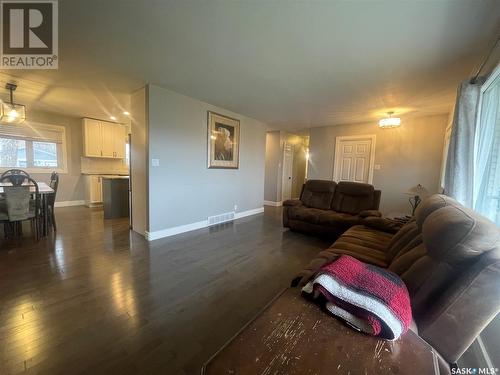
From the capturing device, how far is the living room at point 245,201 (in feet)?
2.80

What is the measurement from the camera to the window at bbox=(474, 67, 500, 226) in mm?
1811

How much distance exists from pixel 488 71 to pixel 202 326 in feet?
12.0

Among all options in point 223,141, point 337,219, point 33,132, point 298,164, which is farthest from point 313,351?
point 298,164

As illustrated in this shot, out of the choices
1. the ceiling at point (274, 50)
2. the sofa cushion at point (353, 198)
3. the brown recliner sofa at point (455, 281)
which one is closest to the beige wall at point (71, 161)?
the ceiling at point (274, 50)

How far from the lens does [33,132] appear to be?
483 centimetres

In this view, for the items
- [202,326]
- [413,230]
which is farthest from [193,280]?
[413,230]

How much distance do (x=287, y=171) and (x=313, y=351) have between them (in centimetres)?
636

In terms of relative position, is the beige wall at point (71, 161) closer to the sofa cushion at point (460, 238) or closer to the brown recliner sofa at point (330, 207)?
the brown recliner sofa at point (330, 207)

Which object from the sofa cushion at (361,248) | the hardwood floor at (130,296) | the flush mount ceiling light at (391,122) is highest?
the flush mount ceiling light at (391,122)

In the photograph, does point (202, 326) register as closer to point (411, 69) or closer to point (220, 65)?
point (220, 65)

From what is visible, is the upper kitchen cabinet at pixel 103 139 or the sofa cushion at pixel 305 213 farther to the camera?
the upper kitchen cabinet at pixel 103 139

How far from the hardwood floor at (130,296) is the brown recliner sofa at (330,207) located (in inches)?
12.5

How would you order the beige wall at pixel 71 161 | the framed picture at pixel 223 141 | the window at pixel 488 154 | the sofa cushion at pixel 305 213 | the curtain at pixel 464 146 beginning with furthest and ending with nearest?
the beige wall at pixel 71 161, the framed picture at pixel 223 141, the sofa cushion at pixel 305 213, the curtain at pixel 464 146, the window at pixel 488 154

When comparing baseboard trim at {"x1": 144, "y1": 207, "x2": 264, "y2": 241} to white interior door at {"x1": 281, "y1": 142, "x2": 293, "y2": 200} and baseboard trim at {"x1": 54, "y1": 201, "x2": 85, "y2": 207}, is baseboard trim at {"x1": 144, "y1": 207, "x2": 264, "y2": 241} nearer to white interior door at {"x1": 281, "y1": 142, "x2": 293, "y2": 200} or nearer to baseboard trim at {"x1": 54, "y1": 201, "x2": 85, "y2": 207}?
white interior door at {"x1": 281, "y1": 142, "x2": 293, "y2": 200}
